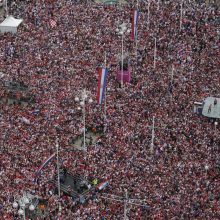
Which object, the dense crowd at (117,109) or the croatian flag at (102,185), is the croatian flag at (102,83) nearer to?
the dense crowd at (117,109)

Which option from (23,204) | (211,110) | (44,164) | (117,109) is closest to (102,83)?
(117,109)

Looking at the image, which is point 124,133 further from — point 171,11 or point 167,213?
point 171,11

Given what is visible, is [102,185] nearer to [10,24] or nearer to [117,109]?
[117,109]

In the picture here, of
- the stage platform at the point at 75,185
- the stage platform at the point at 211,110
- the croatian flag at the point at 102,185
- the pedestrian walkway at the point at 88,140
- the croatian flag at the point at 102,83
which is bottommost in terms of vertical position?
the stage platform at the point at 75,185

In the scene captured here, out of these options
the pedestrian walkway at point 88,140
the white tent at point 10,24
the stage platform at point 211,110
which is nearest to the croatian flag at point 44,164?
the pedestrian walkway at point 88,140

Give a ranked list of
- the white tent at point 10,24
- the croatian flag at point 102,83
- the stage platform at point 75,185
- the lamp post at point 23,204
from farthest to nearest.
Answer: the white tent at point 10,24, the croatian flag at point 102,83, the stage platform at point 75,185, the lamp post at point 23,204

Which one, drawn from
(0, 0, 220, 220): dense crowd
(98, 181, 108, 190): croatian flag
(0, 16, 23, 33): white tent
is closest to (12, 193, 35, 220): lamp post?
(0, 0, 220, 220): dense crowd

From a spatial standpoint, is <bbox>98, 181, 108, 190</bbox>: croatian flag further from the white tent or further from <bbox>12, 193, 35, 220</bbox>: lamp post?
the white tent
